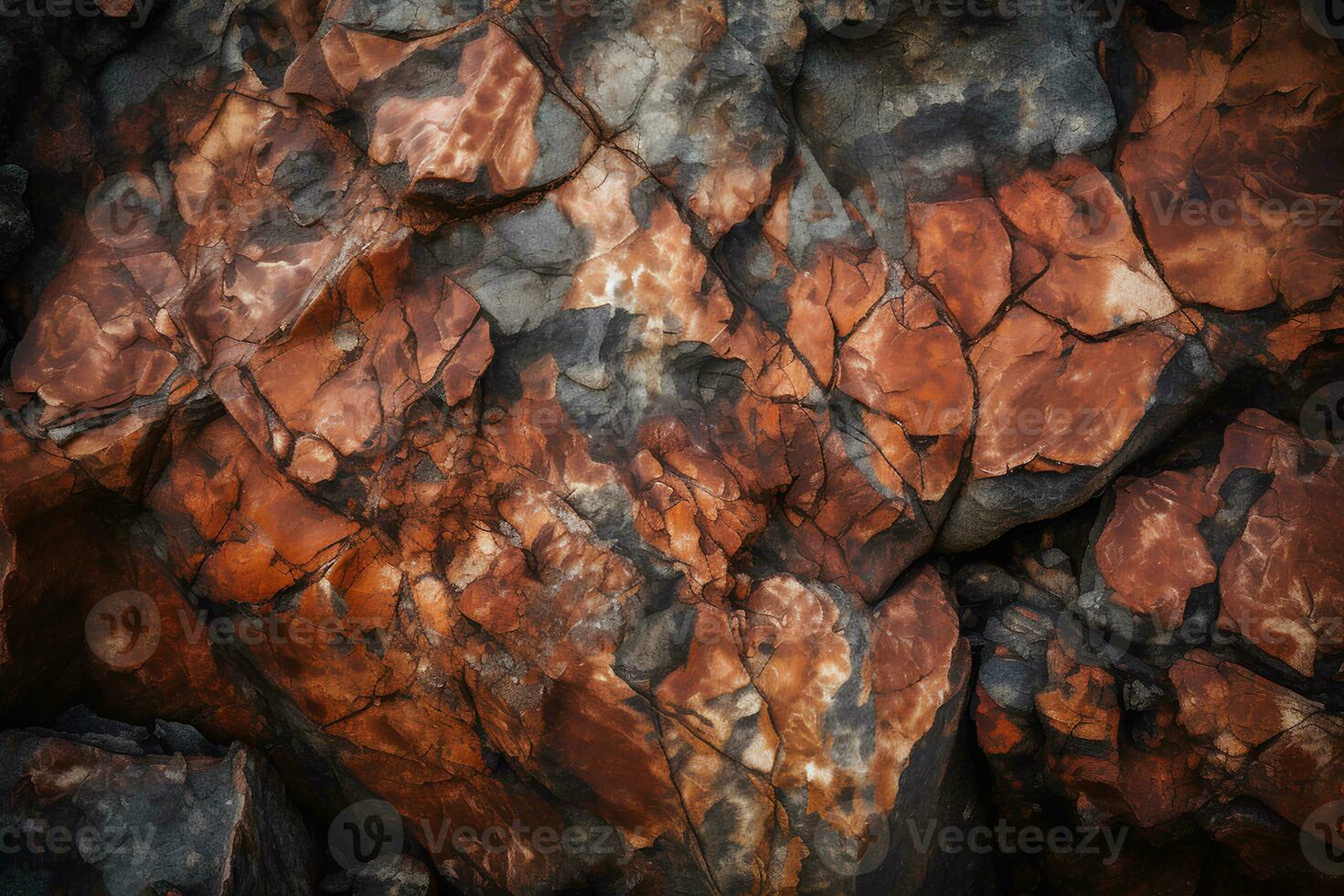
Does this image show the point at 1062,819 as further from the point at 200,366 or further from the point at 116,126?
the point at 116,126

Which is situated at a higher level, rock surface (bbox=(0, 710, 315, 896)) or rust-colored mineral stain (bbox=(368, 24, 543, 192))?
rust-colored mineral stain (bbox=(368, 24, 543, 192))

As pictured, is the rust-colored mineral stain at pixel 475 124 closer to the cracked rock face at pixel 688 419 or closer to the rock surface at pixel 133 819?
the cracked rock face at pixel 688 419

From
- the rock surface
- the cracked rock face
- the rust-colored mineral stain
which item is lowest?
the rock surface

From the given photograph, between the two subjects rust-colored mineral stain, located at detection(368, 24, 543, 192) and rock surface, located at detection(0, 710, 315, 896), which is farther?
rock surface, located at detection(0, 710, 315, 896)

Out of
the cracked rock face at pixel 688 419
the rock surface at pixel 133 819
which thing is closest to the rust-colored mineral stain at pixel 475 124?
the cracked rock face at pixel 688 419

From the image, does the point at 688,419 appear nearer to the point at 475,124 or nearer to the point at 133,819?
the point at 475,124

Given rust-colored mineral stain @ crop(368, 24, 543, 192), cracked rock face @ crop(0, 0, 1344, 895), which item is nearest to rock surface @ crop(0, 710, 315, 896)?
cracked rock face @ crop(0, 0, 1344, 895)

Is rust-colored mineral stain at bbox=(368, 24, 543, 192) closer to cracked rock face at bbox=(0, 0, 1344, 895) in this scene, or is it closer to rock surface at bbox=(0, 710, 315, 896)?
cracked rock face at bbox=(0, 0, 1344, 895)

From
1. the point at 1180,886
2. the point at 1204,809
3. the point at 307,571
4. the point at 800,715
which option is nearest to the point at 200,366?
the point at 307,571

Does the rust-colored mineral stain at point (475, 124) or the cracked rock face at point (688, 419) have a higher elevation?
the rust-colored mineral stain at point (475, 124)

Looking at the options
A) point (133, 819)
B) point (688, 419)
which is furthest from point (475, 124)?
point (133, 819)
